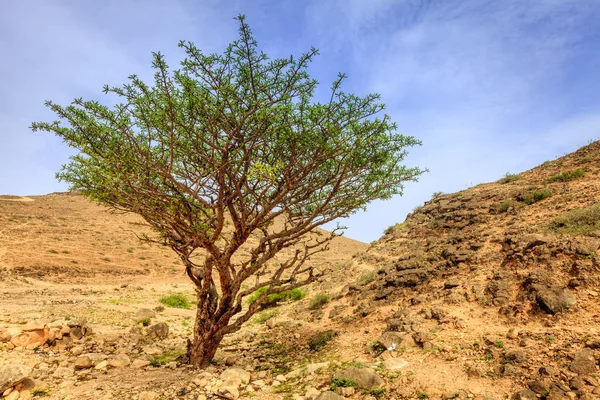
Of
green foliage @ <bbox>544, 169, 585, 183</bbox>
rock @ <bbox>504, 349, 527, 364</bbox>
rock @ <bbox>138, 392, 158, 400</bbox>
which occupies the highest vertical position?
green foliage @ <bbox>544, 169, 585, 183</bbox>

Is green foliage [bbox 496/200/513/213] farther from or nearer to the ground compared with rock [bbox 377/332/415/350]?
farther from the ground

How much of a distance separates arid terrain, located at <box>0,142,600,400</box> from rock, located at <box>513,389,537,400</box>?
3 cm

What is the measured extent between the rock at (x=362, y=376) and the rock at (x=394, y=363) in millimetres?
534

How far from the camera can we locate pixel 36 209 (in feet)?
165

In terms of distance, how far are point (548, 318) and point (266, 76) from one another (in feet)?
27.7

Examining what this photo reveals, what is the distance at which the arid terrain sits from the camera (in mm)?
6492

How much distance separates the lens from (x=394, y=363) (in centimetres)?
743

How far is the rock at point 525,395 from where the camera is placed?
17.9 feet

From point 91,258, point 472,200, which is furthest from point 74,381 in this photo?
point 91,258

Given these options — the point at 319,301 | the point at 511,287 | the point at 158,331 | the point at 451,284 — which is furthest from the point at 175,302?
the point at 511,287

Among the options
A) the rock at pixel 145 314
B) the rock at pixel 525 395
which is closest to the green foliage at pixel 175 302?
the rock at pixel 145 314

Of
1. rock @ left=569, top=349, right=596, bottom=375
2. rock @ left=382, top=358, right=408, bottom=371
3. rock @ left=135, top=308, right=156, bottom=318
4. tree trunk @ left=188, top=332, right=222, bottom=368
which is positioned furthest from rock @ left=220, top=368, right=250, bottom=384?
rock @ left=135, top=308, right=156, bottom=318

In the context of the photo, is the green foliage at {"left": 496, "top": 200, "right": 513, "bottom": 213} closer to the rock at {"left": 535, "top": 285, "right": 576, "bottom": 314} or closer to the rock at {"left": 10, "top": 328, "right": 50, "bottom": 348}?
the rock at {"left": 535, "top": 285, "right": 576, "bottom": 314}

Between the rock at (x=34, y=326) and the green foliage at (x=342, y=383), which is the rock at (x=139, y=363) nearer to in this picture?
the rock at (x=34, y=326)
